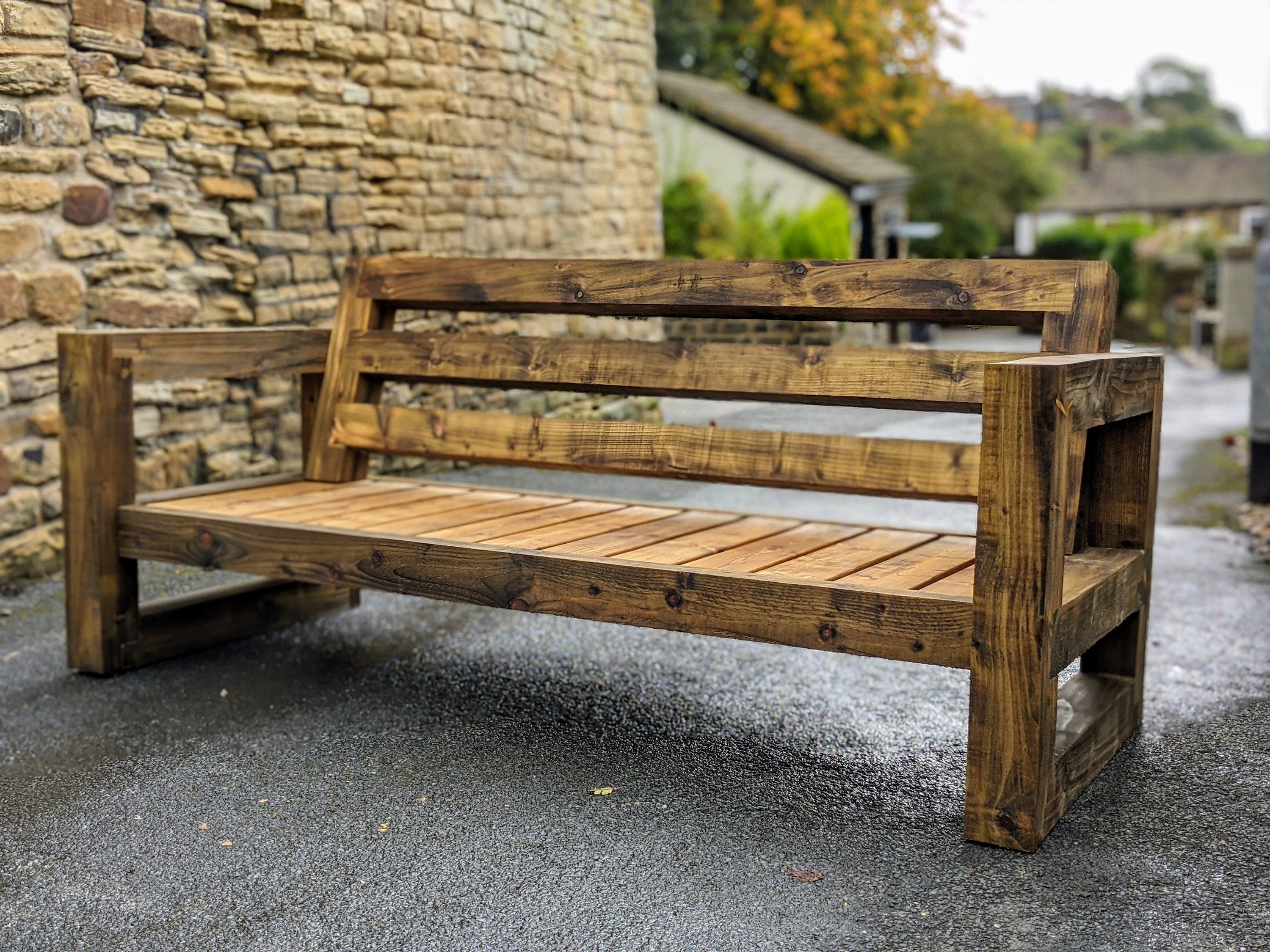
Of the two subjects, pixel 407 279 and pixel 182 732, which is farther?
pixel 407 279

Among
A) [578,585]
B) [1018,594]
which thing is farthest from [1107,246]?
[1018,594]

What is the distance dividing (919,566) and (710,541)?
53 cm

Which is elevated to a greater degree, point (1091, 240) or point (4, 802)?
point (1091, 240)

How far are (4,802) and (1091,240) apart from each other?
1251 inches

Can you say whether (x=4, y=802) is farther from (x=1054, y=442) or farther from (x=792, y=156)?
(x=792, y=156)

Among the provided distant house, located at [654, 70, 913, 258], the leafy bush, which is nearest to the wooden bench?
distant house, located at [654, 70, 913, 258]

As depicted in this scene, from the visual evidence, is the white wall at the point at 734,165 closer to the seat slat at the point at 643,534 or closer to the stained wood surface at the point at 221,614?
the stained wood surface at the point at 221,614

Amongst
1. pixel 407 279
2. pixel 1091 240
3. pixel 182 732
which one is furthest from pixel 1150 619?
pixel 1091 240

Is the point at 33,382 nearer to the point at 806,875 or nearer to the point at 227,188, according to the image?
the point at 227,188

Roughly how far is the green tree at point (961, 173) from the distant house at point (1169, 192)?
24554 millimetres

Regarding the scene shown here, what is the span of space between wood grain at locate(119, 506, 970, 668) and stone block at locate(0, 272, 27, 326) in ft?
4.86

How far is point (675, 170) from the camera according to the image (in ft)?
46.4

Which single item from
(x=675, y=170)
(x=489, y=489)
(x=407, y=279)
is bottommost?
(x=489, y=489)

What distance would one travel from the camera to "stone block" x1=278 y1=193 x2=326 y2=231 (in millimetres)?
5934
